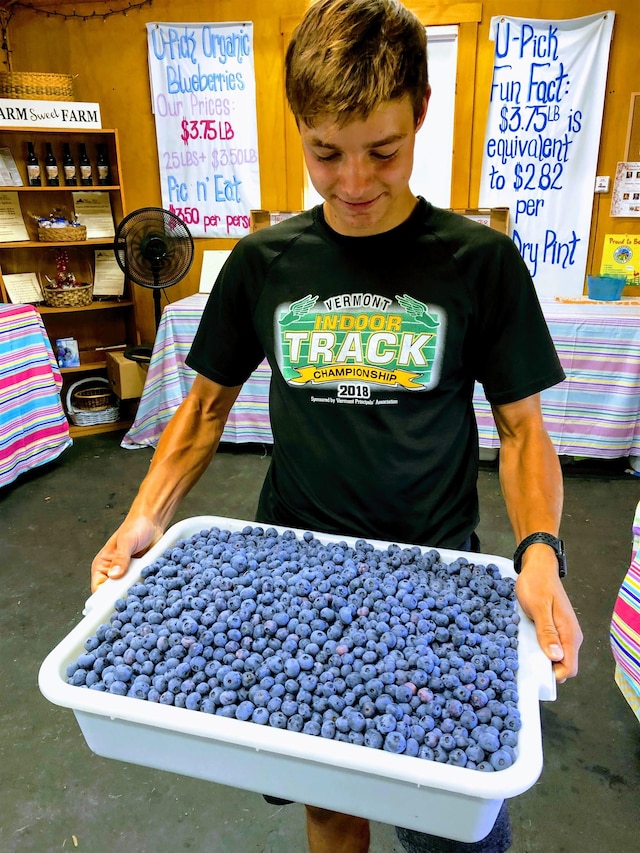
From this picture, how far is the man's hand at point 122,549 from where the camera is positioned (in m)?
0.98

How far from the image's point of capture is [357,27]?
0.81 metres

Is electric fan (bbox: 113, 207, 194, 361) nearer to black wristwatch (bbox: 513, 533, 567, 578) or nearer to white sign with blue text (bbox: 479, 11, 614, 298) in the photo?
white sign with blue text (bbox: 479, 11, 614, 298)

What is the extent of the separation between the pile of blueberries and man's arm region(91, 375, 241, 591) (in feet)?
0.28

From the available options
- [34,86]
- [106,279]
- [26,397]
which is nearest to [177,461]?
[26,397]

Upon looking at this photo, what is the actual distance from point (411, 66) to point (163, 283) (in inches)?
130

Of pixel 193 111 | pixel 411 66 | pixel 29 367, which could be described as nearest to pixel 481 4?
pixel 193 111

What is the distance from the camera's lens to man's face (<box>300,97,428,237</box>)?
0.85 m

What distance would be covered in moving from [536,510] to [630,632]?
0.77m

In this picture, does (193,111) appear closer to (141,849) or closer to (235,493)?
(235,493)

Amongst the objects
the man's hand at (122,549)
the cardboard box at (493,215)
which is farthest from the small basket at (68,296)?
the man's hand at (122,549)

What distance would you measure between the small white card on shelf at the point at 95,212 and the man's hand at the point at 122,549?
374 centimetres

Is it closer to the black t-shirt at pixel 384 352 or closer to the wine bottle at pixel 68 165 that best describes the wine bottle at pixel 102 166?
the wine bottle at pixel 68 165

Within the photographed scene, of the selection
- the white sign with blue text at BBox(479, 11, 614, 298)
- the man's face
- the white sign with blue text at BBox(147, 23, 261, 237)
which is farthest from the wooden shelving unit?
the man's face

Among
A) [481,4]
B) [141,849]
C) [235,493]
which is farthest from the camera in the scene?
[481,4]
